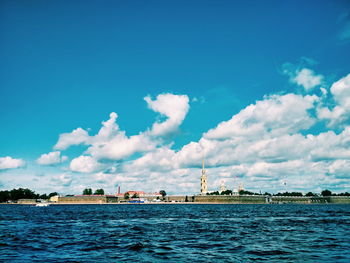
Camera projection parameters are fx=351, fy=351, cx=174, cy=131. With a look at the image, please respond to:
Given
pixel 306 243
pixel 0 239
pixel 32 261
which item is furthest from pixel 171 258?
pixel 0 239

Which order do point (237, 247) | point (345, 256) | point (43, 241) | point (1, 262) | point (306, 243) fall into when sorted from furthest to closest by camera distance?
1. point (43, 241)
2. point (306, 243)
3. point (237, 247)
4. point (345, 256)
5. point (1, 262)

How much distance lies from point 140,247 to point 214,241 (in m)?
6.87

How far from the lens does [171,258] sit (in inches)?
856

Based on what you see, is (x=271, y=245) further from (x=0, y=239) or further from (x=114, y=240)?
(x=0, y=239)

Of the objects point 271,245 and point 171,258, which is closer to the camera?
point 171,258

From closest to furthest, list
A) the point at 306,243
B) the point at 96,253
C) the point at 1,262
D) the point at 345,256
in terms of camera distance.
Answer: the point at 1,262 → the point at 345,256 → the point at 96,253 → the point at 306,243

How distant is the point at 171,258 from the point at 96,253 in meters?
5.55

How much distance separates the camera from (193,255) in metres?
22.7

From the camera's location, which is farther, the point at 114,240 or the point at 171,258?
the point at 114,240

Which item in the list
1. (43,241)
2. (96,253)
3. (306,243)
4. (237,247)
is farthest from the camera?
(43,241)

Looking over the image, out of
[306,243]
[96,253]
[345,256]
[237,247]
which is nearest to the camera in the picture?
[345,256]

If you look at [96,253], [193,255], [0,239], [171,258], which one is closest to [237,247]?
[193,255]

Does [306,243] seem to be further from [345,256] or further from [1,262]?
[1,262]

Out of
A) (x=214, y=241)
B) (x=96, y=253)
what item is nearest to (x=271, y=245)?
(x=214, y=241)
